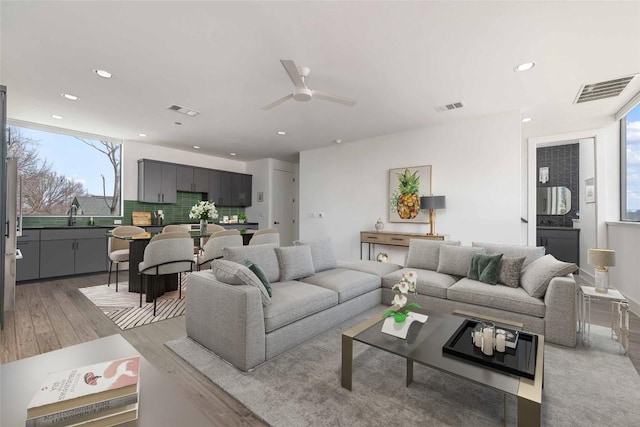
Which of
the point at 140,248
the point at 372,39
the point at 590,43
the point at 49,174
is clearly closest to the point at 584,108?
the point at 590,43

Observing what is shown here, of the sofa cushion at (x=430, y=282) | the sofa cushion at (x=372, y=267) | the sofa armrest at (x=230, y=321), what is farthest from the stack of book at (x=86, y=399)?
the sofa cushion at (x=372, y=267)

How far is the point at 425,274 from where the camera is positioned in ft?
11.5

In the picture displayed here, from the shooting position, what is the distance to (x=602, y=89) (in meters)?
3.43

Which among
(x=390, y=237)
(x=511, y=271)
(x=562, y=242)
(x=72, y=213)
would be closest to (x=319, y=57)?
(x=511, y=271)

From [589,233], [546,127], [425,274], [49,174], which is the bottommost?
[425,274]

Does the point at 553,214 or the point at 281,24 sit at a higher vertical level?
the point at 281,24

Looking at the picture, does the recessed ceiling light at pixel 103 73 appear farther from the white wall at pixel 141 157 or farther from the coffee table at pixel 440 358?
the coffee table at pixel 440 358

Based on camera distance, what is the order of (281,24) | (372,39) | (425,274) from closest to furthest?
(281,24), (372,39), (425,274)

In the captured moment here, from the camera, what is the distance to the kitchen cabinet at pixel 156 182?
6176 millimetres

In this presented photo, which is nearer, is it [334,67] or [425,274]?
[334,67]

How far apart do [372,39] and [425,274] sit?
2.66m

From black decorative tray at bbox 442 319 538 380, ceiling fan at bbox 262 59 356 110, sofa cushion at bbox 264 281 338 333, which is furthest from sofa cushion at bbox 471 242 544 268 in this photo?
ceiling fan at bbox 262 59 356 110

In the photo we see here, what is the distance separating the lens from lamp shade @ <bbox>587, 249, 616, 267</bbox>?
2596 mm

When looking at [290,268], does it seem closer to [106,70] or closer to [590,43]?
[106,70]
